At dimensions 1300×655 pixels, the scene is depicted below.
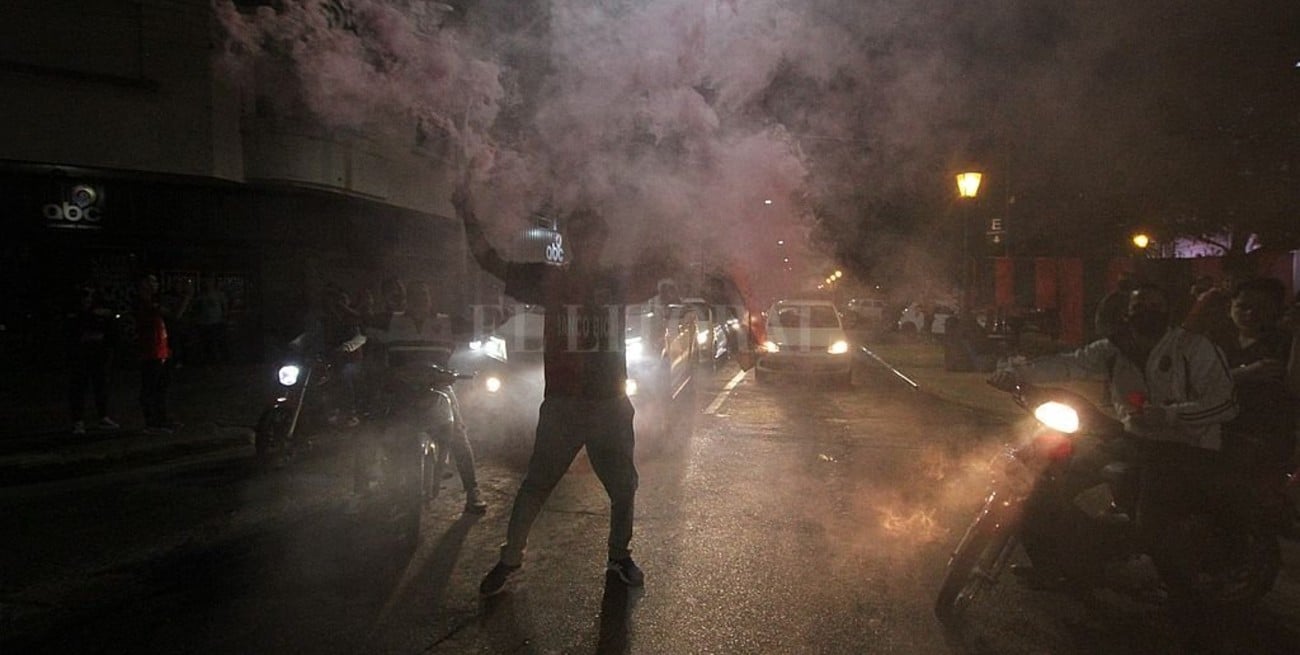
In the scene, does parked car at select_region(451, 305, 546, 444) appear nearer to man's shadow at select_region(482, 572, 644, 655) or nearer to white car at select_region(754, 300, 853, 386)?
man's shadow at select_region(482, 572, 644, 655)

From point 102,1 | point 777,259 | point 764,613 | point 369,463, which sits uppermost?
point 102,1

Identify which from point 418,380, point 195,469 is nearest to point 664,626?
point 418,380

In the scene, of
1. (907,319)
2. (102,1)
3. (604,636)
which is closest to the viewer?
(604,636)

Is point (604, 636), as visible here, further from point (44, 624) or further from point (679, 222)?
point (679, 222)

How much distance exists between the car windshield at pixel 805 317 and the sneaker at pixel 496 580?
12218 mm

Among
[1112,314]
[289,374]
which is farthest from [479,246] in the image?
[289,374]

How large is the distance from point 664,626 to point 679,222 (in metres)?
7.12

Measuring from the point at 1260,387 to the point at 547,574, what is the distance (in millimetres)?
3973

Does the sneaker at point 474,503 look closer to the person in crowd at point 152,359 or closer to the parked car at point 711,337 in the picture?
the person in crowd at point 152,359

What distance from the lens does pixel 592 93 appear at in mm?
9664

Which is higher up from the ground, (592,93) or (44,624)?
(592,93)

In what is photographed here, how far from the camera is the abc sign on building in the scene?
626 inches

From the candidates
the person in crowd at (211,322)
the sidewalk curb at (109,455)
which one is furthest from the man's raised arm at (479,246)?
the person in crowd at (211,322)

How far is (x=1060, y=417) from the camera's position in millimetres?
4441
